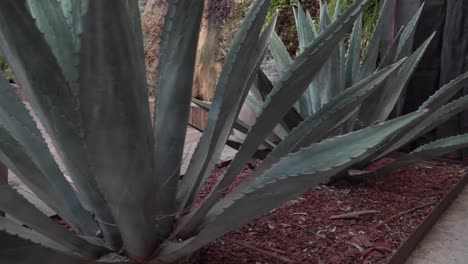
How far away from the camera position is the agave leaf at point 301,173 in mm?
579

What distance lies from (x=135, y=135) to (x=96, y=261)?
0.26m

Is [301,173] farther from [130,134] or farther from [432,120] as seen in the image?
[432,120]

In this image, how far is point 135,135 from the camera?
59 centimetres

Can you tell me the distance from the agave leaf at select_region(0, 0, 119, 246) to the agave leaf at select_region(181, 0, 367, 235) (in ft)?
0.78

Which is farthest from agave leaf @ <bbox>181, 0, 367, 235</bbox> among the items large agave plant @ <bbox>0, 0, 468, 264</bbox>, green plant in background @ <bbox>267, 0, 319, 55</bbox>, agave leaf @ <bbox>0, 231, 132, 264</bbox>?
green plant in background @ <bbox>267, 0, 319, 55</bbox>

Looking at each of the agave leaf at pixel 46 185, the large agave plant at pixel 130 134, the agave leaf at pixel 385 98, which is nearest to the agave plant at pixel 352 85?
the agave leaf at pixel 385 98

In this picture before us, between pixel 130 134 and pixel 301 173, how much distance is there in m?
0.24

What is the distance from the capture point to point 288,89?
0.84 metres

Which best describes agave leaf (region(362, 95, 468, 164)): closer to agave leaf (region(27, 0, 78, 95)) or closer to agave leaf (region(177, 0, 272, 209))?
agave leaf (region(177, 0, 272, 209))

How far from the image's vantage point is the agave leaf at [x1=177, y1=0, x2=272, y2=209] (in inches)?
32.7

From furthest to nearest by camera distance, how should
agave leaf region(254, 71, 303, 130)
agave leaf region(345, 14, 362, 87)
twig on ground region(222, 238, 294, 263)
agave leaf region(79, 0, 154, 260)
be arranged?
1. agave leaf region(345, 14, 362, 87)
2. agave leaf region(254, 71, 303, 130)
3. twig on ground region(222, 238, 294, 263)
4. agave leaf region(79, 0, 154, 260)

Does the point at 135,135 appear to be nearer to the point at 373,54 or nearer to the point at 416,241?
the point at 416,241

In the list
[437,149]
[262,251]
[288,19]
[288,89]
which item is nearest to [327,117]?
[288,89]

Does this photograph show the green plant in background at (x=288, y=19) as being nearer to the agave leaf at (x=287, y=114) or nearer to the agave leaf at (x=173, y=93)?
the agave leaf at (x=287, y=114)
